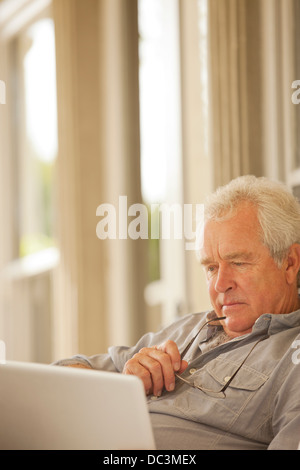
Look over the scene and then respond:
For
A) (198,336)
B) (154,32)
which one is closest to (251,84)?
(154,32)

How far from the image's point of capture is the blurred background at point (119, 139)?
2.19m

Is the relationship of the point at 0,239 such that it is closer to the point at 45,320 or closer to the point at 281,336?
the point at 45,320

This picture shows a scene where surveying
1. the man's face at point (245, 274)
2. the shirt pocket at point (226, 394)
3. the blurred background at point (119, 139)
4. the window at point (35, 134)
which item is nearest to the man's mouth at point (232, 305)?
the man's face at point (245, 274)

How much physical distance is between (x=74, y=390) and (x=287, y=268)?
2.02 feet

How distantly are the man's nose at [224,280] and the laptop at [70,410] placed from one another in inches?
19.6

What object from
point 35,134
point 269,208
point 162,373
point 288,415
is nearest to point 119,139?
point 35,134

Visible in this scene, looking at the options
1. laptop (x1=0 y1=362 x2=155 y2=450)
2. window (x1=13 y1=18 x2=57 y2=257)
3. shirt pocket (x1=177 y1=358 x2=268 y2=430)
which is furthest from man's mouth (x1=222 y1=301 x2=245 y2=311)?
window (x1=13 y1=18 x2=57 y2=257)

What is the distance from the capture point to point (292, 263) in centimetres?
141

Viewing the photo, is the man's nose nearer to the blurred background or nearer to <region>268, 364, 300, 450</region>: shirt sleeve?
<region>268, 364, 300, 450</region>: shirt sleeve

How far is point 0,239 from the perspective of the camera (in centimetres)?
379

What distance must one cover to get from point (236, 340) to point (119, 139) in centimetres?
187

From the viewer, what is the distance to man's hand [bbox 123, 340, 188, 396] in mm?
1334

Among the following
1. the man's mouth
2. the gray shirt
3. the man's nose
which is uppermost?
the man's nose

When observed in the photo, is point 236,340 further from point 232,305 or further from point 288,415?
point 288,415
